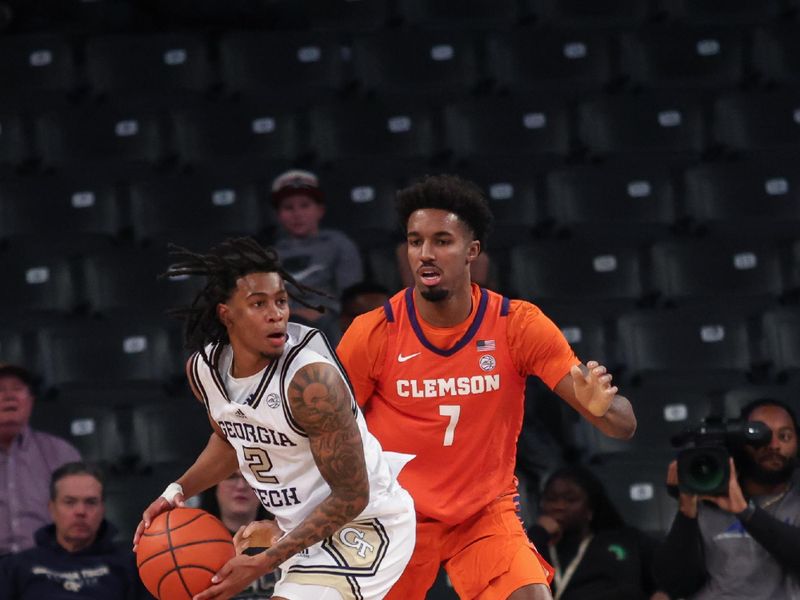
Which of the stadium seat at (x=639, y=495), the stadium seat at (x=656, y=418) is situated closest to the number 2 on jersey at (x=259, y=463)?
the stadium seat at (x=639, y=495)

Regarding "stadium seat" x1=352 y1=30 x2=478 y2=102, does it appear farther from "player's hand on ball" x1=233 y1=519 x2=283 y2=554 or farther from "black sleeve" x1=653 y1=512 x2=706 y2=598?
"player's hand on ball" x1=233 y1=519 x2=283 y2=554

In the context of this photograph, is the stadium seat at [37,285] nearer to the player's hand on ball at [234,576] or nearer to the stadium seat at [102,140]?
the stadium seat at [102,140]

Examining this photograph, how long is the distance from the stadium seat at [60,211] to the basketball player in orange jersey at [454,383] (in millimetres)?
3970

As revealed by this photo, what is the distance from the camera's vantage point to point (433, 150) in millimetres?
8938

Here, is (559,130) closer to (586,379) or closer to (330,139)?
(330,139)

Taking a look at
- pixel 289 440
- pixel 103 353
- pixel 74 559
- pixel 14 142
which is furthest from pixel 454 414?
pixel 14 142

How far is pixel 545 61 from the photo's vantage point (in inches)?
364

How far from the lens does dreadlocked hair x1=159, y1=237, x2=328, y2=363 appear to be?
13.3ft

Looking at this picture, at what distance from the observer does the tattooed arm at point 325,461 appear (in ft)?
12.8

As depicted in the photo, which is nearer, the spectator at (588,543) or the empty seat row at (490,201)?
the spectator at (588,543)

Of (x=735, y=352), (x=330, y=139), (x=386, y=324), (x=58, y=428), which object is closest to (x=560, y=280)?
(x=735, y=352)

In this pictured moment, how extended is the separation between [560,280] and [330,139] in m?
1.78

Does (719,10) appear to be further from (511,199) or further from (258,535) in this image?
(258,535)

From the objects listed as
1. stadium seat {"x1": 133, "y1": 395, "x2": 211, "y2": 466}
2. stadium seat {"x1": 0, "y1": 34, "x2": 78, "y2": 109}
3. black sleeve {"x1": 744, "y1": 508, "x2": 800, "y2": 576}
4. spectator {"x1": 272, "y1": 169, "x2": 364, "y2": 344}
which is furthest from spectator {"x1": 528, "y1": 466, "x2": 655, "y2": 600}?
stadium seat {"x1": 0, "y1": 34, "x2": 78, "y2": 109}
